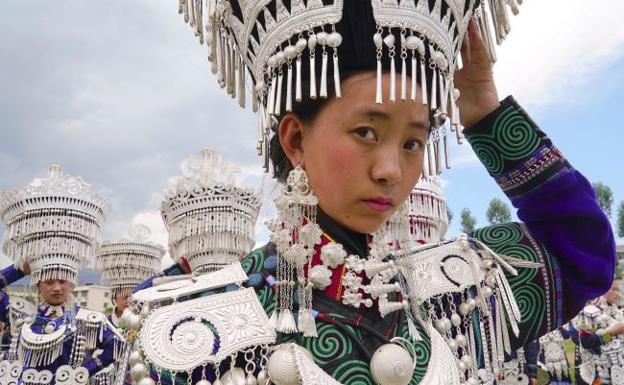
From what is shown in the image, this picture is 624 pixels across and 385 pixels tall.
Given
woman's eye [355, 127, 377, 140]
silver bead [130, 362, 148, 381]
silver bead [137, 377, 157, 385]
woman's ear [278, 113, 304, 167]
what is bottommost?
silver bead [137, 377, 157, 385]

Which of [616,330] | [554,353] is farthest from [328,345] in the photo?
[554,353]

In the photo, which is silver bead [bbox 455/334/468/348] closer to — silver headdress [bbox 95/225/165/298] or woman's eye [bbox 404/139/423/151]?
woman's eye [bbox 404/139/423/151]

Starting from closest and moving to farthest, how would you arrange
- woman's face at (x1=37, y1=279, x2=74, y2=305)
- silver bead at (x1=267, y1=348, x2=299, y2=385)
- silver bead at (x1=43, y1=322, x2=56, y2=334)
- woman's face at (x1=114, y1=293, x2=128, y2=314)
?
1. silver bead at (x1=267, y1=348, x2=299, y2=385)
2. silver bead at (x1=43, y1=322, x2=56, y2=334)
3. woman's face at (x1=37, y1=279, x2=74, y2=305)
4. woman's face at (x1=114, y1=293, x2=128, y2=314)

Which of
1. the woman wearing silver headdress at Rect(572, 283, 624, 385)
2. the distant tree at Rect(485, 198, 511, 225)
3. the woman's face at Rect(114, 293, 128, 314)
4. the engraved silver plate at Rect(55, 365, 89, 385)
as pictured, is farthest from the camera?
the distant tree at Rect(485, 198, 511, 225)

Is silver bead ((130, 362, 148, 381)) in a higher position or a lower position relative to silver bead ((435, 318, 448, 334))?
lower

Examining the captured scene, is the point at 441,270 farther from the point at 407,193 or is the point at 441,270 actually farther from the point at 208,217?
the point at 208,217

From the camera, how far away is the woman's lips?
161cm

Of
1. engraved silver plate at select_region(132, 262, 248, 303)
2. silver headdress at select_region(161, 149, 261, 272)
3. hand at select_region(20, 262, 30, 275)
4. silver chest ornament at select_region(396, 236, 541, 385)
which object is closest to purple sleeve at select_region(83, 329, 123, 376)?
hand at select_region(20, 262, 30, 275)

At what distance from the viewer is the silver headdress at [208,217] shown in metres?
5.06

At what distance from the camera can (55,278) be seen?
6062 millimetres

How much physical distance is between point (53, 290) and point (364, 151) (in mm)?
5387

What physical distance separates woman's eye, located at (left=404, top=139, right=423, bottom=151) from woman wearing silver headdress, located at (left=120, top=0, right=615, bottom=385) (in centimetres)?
1

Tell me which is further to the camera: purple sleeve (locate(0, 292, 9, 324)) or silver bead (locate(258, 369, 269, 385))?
purple sleeve (locate(0, 292, 9, 324))

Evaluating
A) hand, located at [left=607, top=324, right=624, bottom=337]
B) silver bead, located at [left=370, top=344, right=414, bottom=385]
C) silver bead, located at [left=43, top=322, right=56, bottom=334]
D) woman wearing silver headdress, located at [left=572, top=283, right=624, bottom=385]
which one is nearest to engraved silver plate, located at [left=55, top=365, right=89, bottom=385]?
silver bead, located at [left=43, top=322, right=56, bottom=334]
